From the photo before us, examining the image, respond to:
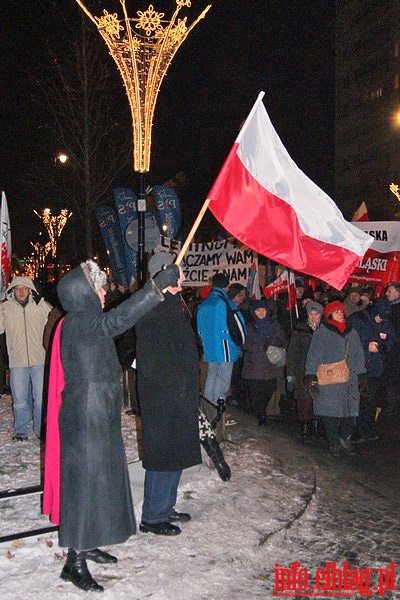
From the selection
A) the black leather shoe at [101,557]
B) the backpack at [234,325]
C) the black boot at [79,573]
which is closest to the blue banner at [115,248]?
the backpack at [234,325]

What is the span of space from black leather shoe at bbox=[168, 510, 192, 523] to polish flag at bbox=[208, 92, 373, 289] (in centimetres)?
220

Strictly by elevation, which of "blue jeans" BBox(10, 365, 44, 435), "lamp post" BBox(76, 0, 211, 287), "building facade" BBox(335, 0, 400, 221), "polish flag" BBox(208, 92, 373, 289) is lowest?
"blue jeans" BBox(10, 365, 44, 435)

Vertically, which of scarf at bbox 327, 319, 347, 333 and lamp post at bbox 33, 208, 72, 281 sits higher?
lamp post at bbox 33, 208, 72, 281

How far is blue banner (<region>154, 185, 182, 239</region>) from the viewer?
12758mm

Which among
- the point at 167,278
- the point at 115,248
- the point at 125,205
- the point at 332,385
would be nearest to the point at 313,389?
the point at 332,385

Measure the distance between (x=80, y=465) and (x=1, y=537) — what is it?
4.20ft

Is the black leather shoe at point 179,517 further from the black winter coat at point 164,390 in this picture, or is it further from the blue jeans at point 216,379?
the blue jeans at point 216,379

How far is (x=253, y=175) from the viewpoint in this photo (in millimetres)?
→ 5422

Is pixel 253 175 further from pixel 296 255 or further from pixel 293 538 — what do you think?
pixel 293 538

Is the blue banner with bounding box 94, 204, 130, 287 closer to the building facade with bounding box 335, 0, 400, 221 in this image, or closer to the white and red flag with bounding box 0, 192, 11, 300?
the white and red flag with bounding box 0, 192, 11, 300

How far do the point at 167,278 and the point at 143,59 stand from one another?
6863mm

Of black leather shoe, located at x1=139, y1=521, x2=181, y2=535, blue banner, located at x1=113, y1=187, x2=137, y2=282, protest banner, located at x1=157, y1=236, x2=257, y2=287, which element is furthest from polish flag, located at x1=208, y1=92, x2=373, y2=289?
blue banner, located at x1=113, y1=187, x2=137, y2=282

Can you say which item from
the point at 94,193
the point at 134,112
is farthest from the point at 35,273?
the point at 134,112

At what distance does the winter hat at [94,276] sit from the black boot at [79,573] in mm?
1694
